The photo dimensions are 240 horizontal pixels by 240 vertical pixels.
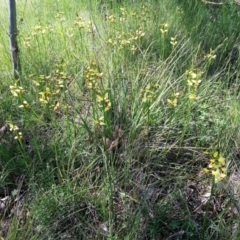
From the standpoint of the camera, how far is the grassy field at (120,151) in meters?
1.80

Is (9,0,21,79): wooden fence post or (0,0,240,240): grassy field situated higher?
(9,0,21,79): wooden fence post

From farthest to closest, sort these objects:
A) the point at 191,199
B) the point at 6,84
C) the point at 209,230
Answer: the point at 6,84, the point at 191,199, the point at 209,230

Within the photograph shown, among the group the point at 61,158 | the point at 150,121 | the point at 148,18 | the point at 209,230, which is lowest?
the point at 209,230

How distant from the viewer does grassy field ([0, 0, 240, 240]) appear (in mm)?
1799

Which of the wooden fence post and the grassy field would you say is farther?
the wooden fence post

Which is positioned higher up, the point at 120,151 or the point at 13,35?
the point at 13,35

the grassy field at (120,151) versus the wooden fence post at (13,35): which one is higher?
the wooden fence post at (13,35)

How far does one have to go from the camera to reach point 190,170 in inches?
80.4

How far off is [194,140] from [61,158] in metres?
0.81

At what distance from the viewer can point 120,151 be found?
2.13 metres

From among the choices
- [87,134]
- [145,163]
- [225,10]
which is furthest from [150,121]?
[225,10]

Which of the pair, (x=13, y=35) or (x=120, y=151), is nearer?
(x=120, y=151)

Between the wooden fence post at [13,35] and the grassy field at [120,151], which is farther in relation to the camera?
the wooden fence post at [13,35]

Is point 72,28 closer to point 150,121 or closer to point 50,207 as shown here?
point 150,121
